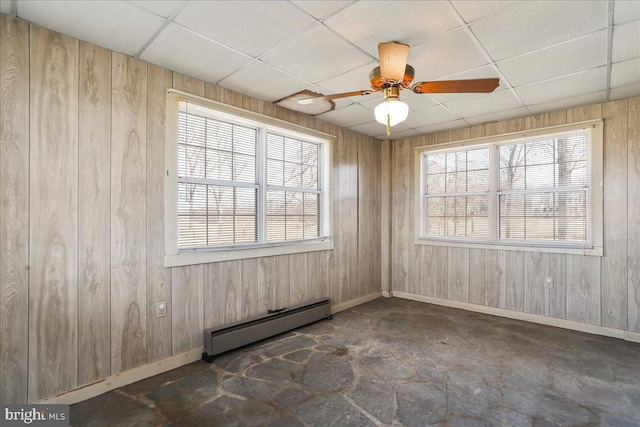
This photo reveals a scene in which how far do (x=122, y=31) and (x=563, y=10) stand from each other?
3.00 metres

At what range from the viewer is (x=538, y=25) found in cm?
213

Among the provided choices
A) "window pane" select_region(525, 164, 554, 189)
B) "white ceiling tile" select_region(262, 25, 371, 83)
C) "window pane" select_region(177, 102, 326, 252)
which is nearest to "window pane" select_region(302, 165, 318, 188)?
"window pane" select_region(177, 102, 326, 252)

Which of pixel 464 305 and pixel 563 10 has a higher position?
pixel 563 10

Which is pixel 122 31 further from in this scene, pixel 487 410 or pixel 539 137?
pixel 539 137

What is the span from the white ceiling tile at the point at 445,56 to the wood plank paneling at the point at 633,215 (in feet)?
7.34

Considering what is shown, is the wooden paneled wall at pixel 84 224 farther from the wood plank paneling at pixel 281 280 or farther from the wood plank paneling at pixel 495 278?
the wood plank paneling at pixel 495 278

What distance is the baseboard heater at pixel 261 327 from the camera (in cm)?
296

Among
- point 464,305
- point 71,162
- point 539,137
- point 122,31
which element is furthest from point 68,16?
point 464,305

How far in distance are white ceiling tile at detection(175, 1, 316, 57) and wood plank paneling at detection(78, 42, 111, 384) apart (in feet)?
2.91

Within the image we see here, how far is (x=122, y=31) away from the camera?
221 cm

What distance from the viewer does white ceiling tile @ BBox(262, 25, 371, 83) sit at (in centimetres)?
231

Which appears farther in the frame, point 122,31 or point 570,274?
point 570,274

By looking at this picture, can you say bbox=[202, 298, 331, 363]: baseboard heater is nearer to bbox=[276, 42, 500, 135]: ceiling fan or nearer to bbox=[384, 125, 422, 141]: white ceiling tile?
bbox=[276, 42, 500, 135]: ceiling fan

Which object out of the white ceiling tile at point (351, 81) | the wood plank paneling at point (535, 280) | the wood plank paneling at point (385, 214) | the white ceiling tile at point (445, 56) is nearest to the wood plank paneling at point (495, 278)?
the wood plank paneling at point (535, 280)
